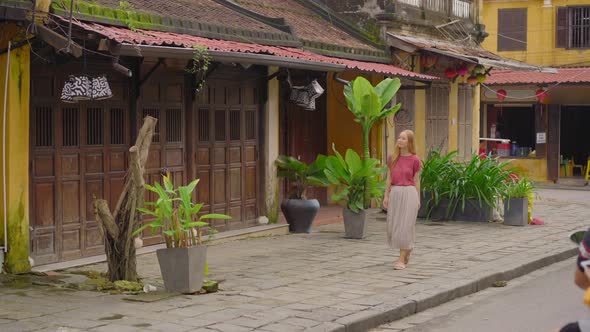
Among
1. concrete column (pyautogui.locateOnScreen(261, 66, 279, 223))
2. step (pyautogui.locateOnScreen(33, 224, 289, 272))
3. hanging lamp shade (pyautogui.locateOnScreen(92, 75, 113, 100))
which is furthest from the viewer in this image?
concrete column (pyautogui.locateOnScreen(261, 66, 279, 223))

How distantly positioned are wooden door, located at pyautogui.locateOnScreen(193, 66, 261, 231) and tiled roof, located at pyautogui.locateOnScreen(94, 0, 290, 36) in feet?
2.42

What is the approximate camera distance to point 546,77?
94.1ft

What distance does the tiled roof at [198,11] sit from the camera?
11982 mm

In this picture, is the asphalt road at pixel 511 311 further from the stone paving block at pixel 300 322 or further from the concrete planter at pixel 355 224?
the concrete planter at pixel 355 224

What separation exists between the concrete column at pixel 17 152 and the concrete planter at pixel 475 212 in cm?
862

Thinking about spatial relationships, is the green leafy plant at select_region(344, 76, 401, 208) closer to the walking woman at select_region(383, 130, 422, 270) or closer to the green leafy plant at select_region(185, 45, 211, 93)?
the walking woman at select_region(383, 130, 422, 270)

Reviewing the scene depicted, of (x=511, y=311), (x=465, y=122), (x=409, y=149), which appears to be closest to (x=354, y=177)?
(x=409, y=149)

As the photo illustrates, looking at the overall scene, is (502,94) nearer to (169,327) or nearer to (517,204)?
(517,204)

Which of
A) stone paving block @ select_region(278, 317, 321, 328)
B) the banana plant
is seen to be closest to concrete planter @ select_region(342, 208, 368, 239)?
the banana plant

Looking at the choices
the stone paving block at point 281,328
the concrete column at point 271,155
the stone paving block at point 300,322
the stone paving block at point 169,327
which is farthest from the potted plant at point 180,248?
the concrete column at point 271,155

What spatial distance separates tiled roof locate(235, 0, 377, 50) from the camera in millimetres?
15961

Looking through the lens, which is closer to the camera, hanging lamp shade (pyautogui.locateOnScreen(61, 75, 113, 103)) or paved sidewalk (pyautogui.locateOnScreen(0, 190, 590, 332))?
paved sidewalk (pyautogui.locateOnScreen(0, 190, 590, 332))

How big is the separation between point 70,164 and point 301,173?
437cm

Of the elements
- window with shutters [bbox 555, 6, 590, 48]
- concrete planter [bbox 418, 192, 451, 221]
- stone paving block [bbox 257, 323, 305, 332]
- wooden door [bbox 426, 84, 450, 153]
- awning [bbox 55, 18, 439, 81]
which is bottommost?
stone paving block [bbox 257, 323, 305, 332]
